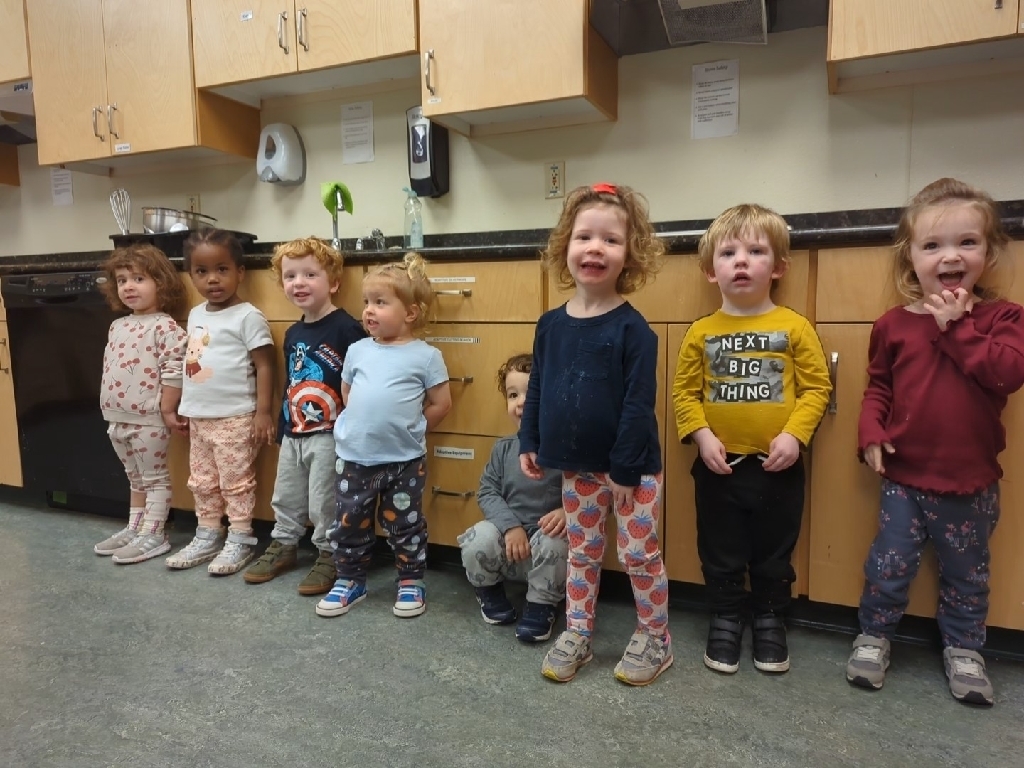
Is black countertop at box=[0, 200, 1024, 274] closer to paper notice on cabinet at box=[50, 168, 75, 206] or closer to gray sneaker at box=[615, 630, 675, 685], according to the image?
paper notice on cabinet at box=[50, 168, 75, 206]

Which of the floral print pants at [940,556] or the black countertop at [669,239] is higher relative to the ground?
the black countertop at [669,239]

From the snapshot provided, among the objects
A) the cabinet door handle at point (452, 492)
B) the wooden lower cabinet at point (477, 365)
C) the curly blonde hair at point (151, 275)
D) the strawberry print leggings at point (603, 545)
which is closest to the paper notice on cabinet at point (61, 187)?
the curly blonde hair at point (151, 275)

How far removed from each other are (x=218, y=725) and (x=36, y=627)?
0.71 metres

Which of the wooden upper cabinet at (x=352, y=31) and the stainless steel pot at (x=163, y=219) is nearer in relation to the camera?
the wooden upper cabinet at (x=352, y=31)

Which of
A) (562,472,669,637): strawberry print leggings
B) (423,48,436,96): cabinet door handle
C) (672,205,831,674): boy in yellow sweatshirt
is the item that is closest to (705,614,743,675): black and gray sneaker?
(672,205,831,674): boy in yellow sweatshirt

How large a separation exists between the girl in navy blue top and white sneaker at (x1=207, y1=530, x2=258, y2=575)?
101 centimetres

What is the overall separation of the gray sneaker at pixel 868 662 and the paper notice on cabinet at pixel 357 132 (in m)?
2.13

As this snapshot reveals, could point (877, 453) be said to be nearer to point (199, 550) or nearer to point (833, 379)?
point (833, 379)

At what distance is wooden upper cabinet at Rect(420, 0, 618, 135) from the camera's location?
1.82 meters

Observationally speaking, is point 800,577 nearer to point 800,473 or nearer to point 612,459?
point 800,473

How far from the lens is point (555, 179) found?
2.20 meters

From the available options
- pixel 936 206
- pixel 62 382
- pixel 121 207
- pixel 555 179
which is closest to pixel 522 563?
pixel 936 206

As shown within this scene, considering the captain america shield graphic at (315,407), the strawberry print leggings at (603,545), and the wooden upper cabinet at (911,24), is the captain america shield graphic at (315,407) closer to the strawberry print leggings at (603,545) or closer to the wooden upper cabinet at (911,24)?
the strawberry print leggings at (603,545)

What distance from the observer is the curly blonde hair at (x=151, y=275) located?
2.04 meters
